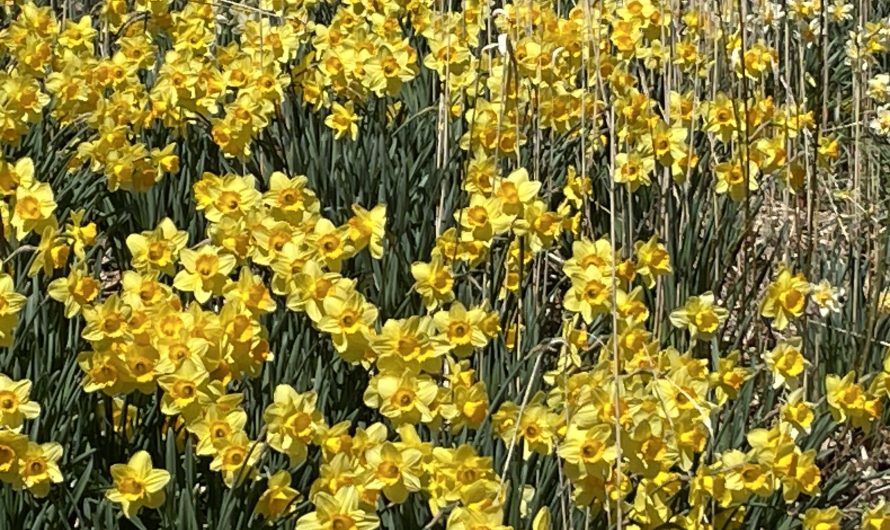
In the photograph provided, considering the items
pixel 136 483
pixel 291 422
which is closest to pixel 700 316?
pixel 291 422

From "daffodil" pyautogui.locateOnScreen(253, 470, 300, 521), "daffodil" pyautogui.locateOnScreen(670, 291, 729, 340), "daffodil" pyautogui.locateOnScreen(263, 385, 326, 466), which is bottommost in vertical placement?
"daffodil" pyautogui.locateOnScreen(253, 470, 300, 521)

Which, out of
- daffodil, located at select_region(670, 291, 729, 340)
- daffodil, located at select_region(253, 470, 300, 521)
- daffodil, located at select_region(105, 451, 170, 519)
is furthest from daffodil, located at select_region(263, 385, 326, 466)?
daffodil, located at select_region(670, 291, 729, 340)

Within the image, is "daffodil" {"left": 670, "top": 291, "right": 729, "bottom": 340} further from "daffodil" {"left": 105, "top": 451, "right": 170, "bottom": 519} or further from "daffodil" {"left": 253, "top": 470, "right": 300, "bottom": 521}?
"daffodil" {"left": 105, "top": 451, "right": 170, "bottom": 519}

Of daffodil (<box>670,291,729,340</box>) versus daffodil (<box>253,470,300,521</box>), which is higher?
daffodil (<box>670,291,729,340</box>)

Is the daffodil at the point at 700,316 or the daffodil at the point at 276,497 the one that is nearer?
the daffodil at the point at 276,497

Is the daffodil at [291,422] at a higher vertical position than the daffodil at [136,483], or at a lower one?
higher

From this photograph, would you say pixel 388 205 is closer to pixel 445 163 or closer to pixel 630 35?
pixel 445 163

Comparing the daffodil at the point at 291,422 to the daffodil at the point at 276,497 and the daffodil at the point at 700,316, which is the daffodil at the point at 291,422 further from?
the daffodil at the point at 700,316

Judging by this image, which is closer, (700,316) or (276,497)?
(276,497)

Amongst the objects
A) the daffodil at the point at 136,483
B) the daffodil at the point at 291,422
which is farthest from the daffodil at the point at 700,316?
the daffodil at the point at 136,483

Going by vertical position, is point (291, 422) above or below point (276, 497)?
above

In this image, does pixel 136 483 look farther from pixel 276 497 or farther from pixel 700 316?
pixel 700 316

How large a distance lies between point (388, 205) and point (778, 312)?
3.73 feet

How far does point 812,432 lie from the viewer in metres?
2.33
